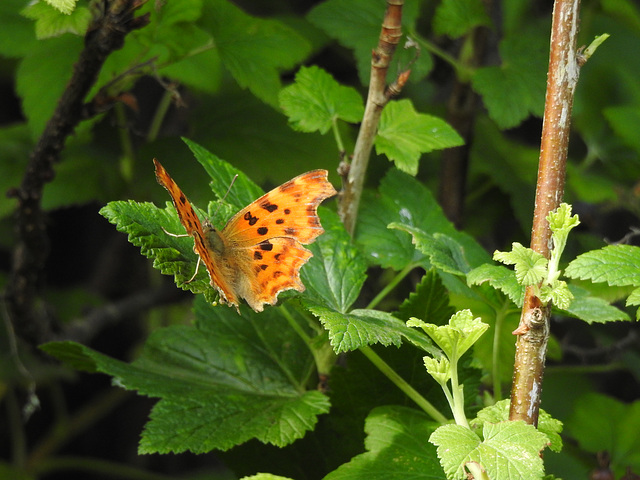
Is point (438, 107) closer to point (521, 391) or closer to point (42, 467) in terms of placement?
point (521, 391)

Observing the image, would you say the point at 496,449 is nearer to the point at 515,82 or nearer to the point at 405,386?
the point at 405,386

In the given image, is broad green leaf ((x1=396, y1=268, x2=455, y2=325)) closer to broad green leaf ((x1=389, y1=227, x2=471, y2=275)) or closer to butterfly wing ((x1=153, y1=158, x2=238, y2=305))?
broad green leaf ((x1=389, y1=227, x2=471, y2=275))

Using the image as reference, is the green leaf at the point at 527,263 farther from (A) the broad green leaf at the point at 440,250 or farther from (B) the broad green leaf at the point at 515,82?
(B) the broad green leaf at the point at 515,82

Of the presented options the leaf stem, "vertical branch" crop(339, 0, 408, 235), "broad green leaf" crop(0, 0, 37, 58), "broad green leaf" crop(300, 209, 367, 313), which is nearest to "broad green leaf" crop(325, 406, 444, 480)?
the leaf stem

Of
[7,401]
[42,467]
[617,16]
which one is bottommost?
[42,467]

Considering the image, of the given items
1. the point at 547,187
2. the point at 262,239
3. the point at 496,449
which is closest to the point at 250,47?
the point at 262,239

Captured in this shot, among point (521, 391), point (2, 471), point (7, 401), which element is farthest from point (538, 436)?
point (7, 401)
